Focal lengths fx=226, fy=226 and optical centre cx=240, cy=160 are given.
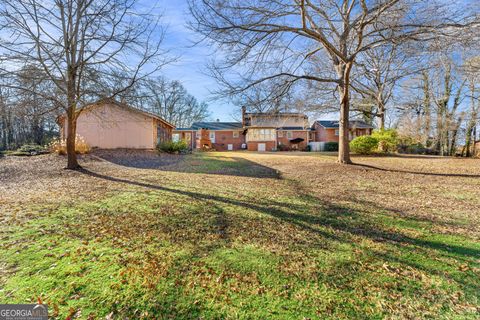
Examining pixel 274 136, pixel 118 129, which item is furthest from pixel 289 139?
pixel 118 129

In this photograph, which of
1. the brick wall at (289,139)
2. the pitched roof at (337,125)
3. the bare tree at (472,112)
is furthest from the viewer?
the brick wall at (289,139)

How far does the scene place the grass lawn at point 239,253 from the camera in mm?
2328

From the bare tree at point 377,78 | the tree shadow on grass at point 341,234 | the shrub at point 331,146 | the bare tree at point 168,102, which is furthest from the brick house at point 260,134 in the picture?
the tree shadow on grass at point 341,234

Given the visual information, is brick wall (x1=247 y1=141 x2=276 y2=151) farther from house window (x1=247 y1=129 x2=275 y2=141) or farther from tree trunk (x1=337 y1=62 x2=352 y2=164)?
tree trunk (x1=337 y1=62 x2=352 y2=164)

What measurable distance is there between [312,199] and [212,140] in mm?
29075

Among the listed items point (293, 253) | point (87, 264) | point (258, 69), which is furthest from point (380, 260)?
point (258, 69)

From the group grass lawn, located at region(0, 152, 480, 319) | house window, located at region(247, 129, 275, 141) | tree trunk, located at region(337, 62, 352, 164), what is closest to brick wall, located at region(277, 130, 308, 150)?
house window, located at region(247, 129, 275, 141)

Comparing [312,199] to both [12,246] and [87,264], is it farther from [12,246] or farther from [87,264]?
[12,246]

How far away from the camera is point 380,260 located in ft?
10.5

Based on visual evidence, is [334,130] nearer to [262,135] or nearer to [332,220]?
[262,135]
